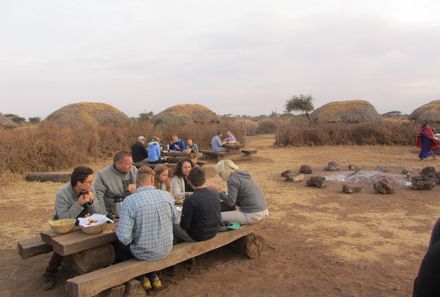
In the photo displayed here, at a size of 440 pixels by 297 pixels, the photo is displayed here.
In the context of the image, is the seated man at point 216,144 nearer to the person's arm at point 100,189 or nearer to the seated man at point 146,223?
the person's arm at point 100,189

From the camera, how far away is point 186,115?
80.9 feet

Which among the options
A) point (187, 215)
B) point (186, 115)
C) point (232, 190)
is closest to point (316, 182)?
point (232, 190)

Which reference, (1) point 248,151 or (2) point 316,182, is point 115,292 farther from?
(1) point 248,151

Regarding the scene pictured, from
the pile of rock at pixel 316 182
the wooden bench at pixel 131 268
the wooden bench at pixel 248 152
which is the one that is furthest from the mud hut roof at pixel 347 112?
the wooden bench at pixel 131 268

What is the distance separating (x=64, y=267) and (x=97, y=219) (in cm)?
113

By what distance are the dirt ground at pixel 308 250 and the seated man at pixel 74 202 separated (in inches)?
6.6

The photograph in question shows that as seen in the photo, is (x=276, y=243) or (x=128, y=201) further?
(x=276, y=243)

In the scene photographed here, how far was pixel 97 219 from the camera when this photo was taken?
3.73 m

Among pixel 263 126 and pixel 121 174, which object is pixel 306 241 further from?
pixel 263 126

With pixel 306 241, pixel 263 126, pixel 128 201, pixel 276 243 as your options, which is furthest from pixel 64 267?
pixel 263 126

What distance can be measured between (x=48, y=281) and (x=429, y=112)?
25.6m

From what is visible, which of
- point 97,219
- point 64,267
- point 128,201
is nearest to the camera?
point 128,201

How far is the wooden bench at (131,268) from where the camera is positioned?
304cm

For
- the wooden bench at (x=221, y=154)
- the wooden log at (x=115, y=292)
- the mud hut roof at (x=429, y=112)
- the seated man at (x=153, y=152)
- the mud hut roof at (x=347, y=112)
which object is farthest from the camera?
the mud hut roof at (x=347, y=112)
